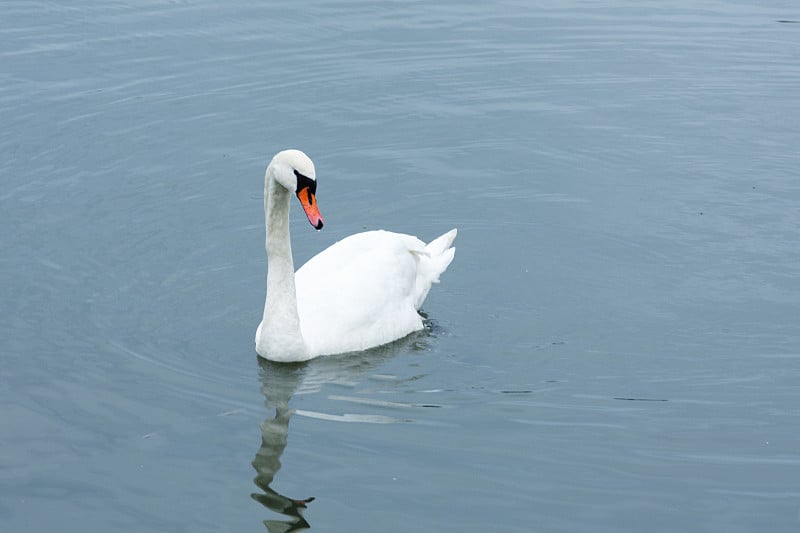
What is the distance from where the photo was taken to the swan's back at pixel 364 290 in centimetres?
1181

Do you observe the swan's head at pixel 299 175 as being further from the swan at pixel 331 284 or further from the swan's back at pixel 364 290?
the swan's back at pixel 364 290

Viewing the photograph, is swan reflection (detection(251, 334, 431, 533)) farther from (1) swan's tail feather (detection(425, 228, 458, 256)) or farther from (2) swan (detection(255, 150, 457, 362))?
(1) swan's tail feather (detection(425, 228, 458, 256))

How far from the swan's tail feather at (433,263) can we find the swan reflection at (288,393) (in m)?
0.56

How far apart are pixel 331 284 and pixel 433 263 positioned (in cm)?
127

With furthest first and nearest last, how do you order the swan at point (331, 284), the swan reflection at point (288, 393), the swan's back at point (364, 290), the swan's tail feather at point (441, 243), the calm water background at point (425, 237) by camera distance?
the swan's tail feather at point (441, 243), the swan's back at point (364, 290), the swan at point (331, 284), the calm water background at point (425, 237), the swan reflection at point (288, 393)

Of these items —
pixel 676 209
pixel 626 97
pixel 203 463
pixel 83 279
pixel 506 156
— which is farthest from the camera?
pixel 626 97

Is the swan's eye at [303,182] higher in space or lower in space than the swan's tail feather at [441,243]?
higher

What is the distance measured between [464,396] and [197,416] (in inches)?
83.1

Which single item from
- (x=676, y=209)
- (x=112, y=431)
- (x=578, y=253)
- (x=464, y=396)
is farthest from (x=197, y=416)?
(x=676, y=209)

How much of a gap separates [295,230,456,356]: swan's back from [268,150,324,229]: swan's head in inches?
54.5

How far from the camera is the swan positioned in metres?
11.2

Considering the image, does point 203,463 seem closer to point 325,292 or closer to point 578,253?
point 325,292

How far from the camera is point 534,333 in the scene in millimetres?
11969

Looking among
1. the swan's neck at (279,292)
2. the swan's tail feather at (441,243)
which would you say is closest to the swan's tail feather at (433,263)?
the swan's tail feather at (441,243)
